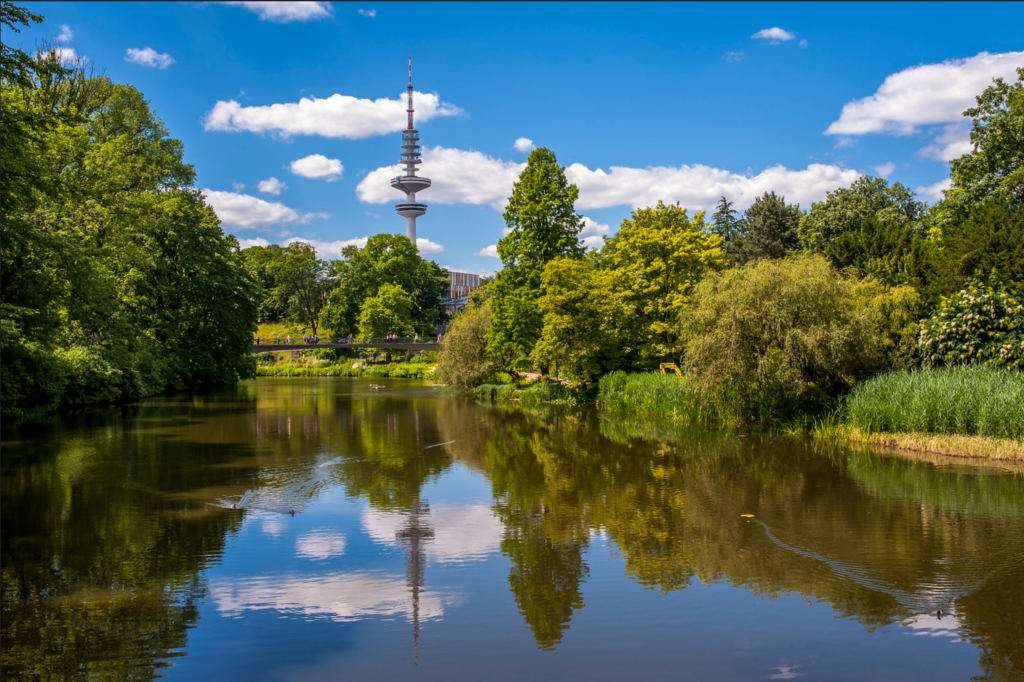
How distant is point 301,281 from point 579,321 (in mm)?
66982

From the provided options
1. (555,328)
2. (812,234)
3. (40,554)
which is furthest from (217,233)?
(812,234)

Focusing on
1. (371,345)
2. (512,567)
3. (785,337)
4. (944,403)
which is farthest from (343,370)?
(512,567)

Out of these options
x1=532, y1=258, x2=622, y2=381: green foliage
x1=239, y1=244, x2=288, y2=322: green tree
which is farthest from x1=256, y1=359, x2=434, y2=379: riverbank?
x1=532, y1=258, x2=622, y2=381: green foliage

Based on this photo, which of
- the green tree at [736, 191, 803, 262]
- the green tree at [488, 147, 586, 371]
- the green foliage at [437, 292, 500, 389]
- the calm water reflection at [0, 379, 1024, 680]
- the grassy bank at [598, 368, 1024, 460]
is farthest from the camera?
the green tree at [736, 191, 803, 262]

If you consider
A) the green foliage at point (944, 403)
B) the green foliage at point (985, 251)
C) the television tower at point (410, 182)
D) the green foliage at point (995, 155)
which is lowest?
the green foliage at point (944, 403)

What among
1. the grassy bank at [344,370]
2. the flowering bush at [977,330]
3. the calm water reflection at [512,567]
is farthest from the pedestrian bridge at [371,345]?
the calm water reflection at [512,567]

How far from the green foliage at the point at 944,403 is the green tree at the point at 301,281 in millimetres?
77419

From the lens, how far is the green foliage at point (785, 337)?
1834 cm

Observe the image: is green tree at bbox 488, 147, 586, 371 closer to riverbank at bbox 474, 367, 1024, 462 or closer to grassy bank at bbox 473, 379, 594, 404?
grassy bank at bbox 473, 379, 594, 404

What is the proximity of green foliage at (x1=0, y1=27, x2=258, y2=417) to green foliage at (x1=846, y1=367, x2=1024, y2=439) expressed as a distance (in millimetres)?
21427

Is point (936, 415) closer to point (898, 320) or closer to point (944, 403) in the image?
point (944, 403)

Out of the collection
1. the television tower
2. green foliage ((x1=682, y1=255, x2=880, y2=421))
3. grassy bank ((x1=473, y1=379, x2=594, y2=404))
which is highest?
the television tower

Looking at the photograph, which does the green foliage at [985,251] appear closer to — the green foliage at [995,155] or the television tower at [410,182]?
the green foliage at [995,155]

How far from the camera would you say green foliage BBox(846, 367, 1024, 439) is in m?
15.4
